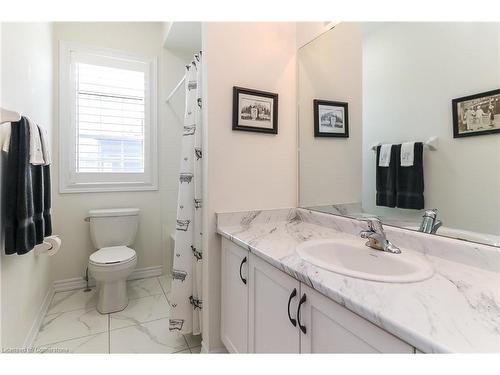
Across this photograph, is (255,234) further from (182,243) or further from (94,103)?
(94,103)

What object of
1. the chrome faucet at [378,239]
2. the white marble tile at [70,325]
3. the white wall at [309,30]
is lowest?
the white marble tile at [70,325]

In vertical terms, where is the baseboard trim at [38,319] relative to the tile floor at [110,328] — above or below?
above

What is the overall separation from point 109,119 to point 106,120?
0.09ft

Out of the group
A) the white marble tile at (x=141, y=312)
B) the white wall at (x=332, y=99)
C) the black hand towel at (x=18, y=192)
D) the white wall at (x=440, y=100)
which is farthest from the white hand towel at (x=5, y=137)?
the white wall at (x=440, y=100)

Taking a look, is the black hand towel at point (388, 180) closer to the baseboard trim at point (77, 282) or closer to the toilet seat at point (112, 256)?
the toilet seat at point (112, 256)

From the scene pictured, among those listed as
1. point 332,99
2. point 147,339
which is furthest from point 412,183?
point 147,339

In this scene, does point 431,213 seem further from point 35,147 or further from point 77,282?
point 77,282

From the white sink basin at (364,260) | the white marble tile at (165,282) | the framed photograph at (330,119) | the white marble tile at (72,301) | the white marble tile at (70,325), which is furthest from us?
the white marble tile at (165,282)

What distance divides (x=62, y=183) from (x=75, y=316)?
1135mm

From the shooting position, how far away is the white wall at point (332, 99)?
1.46 metres

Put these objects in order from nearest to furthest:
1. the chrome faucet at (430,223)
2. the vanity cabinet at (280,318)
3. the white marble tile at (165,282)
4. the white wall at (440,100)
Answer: the vanity cabinet at (280,318) < the white wall at (440,100) < the chrome faucet at (430,223) < the white marble tile at (165,282)

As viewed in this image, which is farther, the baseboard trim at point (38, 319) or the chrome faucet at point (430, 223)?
the baseboard trim at point (38, 319)

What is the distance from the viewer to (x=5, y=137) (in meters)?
1.21
